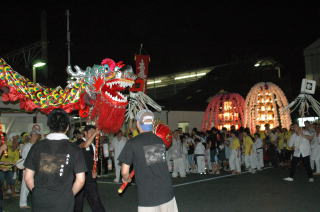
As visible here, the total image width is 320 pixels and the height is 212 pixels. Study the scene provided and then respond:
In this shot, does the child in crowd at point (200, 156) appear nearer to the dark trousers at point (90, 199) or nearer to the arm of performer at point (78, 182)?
the dark trousers at point (90, 199)

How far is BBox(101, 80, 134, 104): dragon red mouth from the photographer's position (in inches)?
254

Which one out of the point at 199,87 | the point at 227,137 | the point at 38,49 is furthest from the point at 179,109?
the point at 38,49

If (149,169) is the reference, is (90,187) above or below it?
below

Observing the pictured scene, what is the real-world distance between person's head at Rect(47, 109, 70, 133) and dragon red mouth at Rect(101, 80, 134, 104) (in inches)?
109

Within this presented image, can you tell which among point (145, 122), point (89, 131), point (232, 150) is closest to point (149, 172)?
point (145, 122)

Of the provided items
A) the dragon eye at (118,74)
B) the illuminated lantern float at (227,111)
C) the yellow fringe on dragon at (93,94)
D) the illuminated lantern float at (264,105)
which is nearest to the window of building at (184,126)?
the illuminated lantern float at (227,111)

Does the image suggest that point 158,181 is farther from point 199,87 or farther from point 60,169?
point 199,87

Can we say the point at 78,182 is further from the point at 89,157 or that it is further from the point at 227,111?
the point at 227,111

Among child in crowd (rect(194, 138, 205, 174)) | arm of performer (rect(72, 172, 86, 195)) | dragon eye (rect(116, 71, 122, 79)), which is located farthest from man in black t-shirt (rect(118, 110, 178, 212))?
child in crowd (rect(194, 138, 205, 174))

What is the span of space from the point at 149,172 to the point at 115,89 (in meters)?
2.67

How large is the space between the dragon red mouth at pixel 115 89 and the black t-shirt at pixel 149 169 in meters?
2.35

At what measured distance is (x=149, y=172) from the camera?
410cm

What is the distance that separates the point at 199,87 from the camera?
27203 mm

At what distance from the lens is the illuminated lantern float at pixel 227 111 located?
19.0 meters
